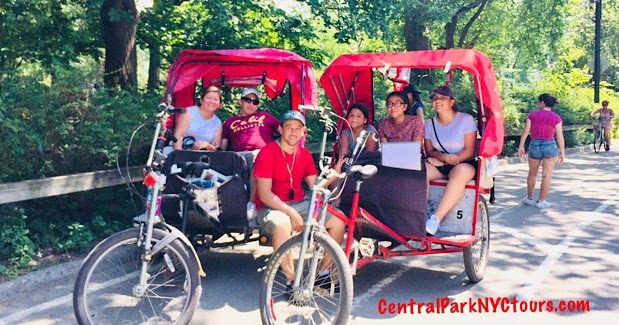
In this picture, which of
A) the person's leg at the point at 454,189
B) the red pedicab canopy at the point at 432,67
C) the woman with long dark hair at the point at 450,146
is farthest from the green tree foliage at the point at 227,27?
the person's leg at the point at 454,189

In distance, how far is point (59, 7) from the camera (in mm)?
11352

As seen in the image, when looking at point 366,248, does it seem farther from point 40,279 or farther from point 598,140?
point 598,140

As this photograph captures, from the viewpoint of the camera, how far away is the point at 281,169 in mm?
5930

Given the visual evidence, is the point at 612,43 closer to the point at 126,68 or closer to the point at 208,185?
the point at 126,68

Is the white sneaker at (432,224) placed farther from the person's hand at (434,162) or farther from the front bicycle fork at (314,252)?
the front bicycle fork at (314,252)

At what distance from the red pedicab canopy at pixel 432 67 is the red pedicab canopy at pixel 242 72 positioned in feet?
0.90

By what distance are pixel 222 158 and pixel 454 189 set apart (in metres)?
2.16

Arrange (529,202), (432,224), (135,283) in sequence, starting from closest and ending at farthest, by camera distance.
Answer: (135,283)
(432,224)
(529,202)

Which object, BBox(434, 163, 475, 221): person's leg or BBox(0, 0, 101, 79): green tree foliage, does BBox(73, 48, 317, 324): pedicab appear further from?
BBox(0, 0, 101, 79): green tree foliage

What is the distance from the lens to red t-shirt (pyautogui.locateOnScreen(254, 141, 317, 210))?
5.83 meters

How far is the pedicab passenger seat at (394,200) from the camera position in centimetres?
599

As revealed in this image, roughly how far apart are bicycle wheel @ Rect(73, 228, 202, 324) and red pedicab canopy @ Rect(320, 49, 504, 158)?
114 inches

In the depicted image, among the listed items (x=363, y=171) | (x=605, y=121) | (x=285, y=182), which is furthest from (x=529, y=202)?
(x=605, y=121)

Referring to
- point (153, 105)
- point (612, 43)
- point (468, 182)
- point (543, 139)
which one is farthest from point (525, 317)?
point (612, 43)
